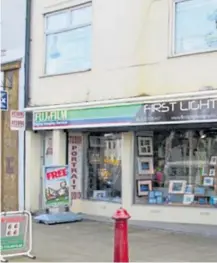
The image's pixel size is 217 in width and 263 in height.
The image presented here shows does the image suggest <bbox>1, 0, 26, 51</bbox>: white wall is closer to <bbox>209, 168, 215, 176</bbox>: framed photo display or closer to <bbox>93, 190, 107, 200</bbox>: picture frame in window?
<bbox>93, 190, 107, 200</bbox>: picture frame in window

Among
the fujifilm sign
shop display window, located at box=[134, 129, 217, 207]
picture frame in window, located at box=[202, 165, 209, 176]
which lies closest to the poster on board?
shop display window, located at box=[134, 129, 217, 207]

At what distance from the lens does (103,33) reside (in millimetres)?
14117

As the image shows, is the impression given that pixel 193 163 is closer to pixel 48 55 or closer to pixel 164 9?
pixel 164 9

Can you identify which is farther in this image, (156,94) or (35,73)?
(35,73)

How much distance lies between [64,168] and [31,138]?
232cm

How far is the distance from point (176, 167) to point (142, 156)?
92cm

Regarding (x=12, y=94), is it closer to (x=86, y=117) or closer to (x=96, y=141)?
(x=96, y=141)

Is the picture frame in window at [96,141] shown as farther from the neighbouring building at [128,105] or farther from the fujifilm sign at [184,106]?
the fujifilm sign at [184,106]

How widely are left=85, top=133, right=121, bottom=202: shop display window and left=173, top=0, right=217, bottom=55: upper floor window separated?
3.10 meters

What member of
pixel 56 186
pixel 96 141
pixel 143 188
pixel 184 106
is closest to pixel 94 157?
pixel 96 141

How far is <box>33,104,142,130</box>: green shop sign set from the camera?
13242 mm

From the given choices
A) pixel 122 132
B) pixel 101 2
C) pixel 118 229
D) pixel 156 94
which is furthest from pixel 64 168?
pixel 118 229

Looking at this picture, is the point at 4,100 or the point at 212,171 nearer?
the point at 212,171

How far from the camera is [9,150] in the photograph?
16.8 m
